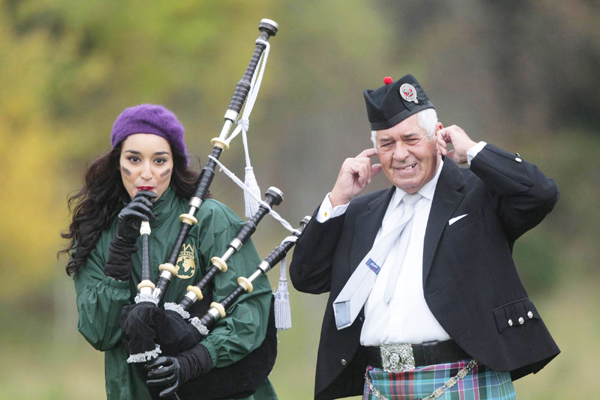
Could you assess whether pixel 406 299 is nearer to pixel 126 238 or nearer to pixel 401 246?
pixel 401 246

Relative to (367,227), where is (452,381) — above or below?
below

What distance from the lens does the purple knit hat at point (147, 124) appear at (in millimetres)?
3277

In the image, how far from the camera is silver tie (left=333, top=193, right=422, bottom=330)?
2.99 metres

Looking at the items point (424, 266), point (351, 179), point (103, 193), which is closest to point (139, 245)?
point (103, 193)

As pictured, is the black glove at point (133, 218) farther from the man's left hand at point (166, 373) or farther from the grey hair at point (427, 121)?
the grey hair at point (427, 121)

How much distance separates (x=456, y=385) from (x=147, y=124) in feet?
5.18

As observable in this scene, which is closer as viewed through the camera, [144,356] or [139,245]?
[144,356]

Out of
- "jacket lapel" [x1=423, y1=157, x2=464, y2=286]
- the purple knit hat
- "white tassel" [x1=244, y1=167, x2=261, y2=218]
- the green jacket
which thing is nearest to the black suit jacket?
"jacket lapel" [x1=423, y1=157, x2=464, y2=286]

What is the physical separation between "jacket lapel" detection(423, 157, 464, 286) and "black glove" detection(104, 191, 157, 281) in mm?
1055

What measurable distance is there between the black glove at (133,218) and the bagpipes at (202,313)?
60 millimetres

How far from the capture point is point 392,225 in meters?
3.09

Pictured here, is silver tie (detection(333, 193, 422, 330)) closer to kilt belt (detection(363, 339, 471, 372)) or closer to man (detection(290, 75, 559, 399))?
man (detection(290, 75, 559, 399))

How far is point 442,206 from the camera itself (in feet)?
9.78

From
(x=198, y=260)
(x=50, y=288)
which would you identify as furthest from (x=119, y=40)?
(x=198, y=260)
